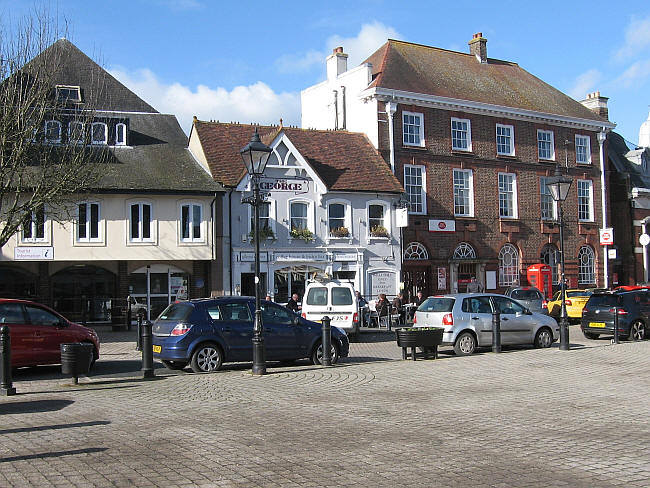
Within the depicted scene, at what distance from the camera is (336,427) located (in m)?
9.66

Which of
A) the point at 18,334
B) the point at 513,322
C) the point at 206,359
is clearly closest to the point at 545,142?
the point at 513,322

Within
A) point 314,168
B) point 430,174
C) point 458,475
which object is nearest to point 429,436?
point 458,475

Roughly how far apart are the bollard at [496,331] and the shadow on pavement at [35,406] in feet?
35.0

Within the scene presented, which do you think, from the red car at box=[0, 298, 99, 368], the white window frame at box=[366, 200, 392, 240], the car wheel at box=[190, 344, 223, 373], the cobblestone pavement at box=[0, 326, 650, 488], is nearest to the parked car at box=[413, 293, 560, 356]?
the cobblestone pavement at box=[0, 326, 650, 488]

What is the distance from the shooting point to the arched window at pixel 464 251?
3688 centimetres

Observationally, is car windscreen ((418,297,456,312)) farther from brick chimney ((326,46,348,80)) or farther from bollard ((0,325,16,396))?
brick chimney ((326,46,348,80))

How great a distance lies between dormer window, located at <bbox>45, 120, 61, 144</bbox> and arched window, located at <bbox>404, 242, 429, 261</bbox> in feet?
58.4

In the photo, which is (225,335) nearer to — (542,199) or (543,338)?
(543,338)

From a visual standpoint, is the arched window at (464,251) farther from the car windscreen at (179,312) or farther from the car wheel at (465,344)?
the car windscreen at (179,312)

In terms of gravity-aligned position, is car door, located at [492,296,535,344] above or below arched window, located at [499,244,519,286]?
below

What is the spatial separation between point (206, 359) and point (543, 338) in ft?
31.8

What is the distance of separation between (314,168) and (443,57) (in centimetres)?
1225

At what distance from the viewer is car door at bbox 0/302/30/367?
14.9 m

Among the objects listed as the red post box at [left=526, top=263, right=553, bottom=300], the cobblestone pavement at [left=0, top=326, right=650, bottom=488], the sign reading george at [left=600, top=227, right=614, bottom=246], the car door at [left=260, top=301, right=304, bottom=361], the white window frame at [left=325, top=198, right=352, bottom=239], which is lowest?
the cobblestone pavement at [left=0, top=326, right=650, bottom=488]
